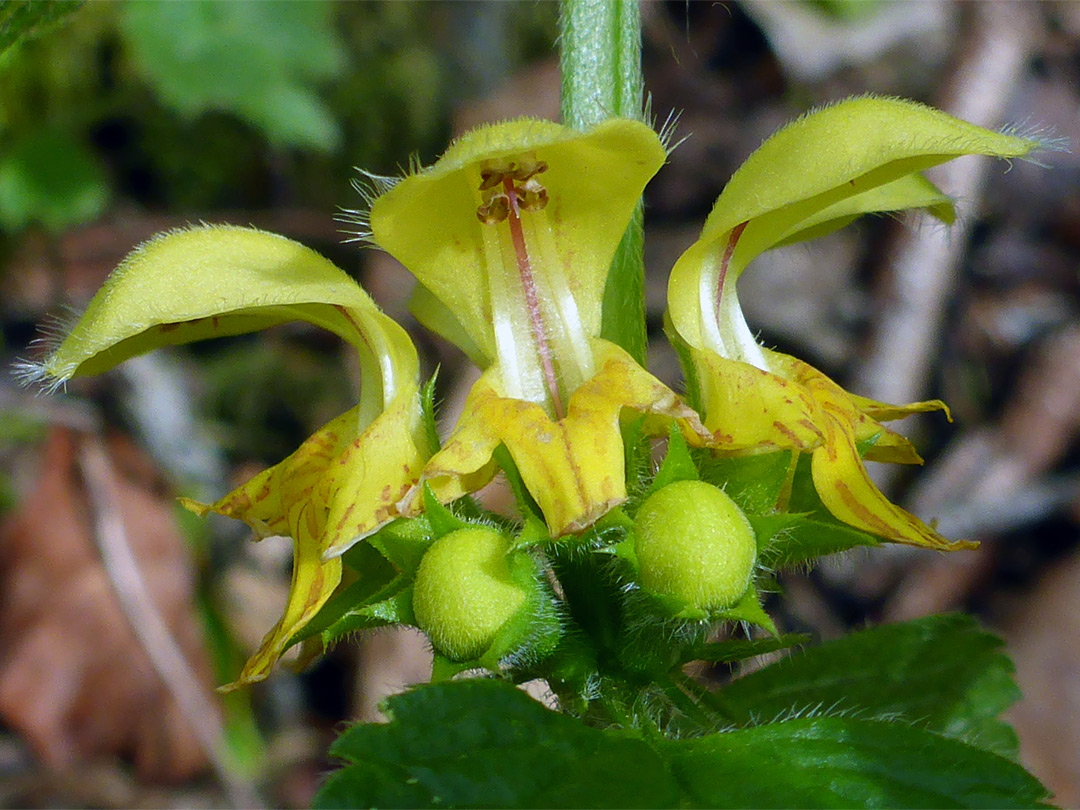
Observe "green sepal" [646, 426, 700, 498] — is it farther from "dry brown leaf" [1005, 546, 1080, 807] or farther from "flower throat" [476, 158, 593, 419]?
"dry brown leaf" [1005, 546, 1080, 807]

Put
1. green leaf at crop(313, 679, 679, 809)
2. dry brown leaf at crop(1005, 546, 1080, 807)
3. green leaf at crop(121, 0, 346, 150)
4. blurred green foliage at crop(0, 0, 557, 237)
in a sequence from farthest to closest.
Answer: blurred green foliage at crop(0, 0, 557, 237), green leaf at crop(121, 0, 346, 150), dry brown leaf at crop(1005, 546, 1080, 807), green leaf at crop(313, 679, 679, 809)

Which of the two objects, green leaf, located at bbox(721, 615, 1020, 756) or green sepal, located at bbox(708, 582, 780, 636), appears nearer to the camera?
green sepal, located at bbox(708, 582, 780, 636)

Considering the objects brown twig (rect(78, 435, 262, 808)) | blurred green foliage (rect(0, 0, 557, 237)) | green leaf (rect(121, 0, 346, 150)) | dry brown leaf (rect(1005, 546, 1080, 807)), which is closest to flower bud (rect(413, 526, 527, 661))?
dry brown leaf (rect(1005, 546, 1080, 807))

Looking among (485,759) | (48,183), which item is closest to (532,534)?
(485,759)

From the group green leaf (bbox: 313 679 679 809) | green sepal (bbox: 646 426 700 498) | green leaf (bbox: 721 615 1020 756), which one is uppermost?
green sepal (bbox: 646 426 700 498)

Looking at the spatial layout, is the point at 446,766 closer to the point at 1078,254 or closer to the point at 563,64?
the point at 563,64

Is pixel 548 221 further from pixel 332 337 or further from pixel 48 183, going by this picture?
pixel 332 337
